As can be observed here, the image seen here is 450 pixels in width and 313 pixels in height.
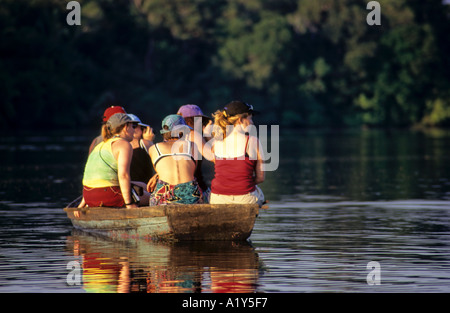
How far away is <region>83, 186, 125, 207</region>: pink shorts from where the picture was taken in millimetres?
14359

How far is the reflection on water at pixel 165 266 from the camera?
34.2 ft

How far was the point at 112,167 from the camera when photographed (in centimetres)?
1410

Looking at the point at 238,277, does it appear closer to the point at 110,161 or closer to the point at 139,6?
the point at 110,161

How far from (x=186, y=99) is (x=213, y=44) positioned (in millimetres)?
5596

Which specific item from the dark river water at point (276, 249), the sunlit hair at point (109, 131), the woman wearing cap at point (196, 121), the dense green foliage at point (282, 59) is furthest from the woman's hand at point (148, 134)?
the dense green foliage at point (282, 59)

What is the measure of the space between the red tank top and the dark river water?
70 centimetres

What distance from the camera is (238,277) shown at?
11.0m

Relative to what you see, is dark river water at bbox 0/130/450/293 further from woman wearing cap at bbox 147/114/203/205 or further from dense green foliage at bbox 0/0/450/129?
dense green foliage at bbox 0/0/450/129

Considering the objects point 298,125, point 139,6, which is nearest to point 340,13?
point 298,125

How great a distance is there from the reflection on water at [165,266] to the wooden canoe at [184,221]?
0.47 feet

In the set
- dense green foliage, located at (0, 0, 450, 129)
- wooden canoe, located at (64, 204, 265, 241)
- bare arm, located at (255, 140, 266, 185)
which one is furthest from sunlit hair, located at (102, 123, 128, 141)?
dense green foliage, located at (0, 0, 450, 129)

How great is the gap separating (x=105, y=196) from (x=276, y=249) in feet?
8.42

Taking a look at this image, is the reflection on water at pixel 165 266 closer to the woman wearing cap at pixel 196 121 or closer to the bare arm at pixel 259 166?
the bare arm at pixel 259 166
